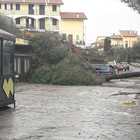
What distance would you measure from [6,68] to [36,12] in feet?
319

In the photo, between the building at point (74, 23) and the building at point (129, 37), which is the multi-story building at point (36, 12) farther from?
the building at point (129, 37)

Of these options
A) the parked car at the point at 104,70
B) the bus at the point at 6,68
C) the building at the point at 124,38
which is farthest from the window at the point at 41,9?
the bus at the point at 6,68

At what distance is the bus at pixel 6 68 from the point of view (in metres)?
19.4

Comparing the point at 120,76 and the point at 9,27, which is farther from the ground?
the point at 9,27

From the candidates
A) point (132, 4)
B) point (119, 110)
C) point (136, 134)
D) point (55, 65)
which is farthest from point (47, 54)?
point (136, 134)

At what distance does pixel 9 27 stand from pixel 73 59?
12037 millimetres

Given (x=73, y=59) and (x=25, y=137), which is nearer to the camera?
(x=25, y=137)

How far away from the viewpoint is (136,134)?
14.2 meters

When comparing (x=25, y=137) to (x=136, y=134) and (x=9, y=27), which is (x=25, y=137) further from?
(x=9, y=27)

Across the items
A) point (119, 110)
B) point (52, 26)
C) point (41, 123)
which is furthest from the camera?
point (52, 26)

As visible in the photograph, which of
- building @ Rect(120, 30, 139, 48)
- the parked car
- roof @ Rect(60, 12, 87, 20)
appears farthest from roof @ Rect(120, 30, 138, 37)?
the parked car

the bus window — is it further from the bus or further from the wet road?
the wet road

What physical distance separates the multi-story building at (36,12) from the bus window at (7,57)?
309 feet

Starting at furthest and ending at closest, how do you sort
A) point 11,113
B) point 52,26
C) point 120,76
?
point 52,26 < point 120,76 < point 11,113
